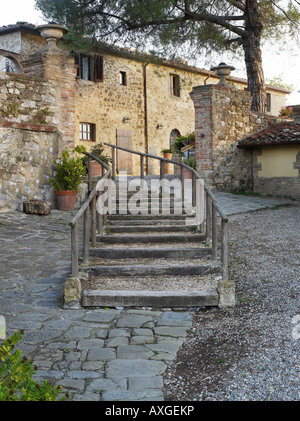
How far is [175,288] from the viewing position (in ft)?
15.6

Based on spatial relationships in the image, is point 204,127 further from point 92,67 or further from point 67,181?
point 92,67

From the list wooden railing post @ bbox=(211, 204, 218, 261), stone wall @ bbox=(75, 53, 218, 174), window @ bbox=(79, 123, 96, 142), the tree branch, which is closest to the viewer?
wooden railing post @ bbox=(211, 204, 218, 261)

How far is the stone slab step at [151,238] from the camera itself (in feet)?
21.4

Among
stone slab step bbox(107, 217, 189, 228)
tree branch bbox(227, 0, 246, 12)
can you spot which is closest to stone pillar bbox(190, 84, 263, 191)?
tree branch bbox(227, 0, 246, 12)

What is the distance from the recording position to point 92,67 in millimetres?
18125

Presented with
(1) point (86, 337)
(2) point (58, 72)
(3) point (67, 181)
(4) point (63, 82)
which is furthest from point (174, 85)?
(1) point (86, 337)

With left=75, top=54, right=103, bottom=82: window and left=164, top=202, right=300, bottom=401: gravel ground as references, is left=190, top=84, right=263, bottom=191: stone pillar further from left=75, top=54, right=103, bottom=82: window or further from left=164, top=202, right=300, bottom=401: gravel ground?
left=75, top=54, right=103, bottom=82: window

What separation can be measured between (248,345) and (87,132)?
15.6 m

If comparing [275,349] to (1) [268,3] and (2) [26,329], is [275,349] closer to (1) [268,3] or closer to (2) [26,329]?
(2) [26,329]

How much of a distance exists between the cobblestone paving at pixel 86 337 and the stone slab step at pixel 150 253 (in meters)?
0.50

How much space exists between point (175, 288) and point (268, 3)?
1246 centimetres

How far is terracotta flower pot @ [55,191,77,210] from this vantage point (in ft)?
33.3

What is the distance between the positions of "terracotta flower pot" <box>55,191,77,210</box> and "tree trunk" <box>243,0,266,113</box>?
7080 millimetres
